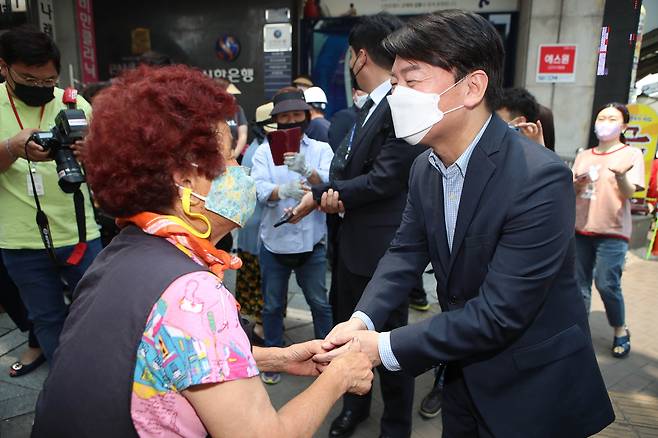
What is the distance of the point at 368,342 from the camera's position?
1.76m

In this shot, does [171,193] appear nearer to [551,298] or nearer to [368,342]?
[368,342]

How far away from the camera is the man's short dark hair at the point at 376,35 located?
264 centimetres

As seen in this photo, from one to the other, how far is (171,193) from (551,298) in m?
1.28

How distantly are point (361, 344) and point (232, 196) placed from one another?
2.49 ft

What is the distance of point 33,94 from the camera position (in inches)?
111

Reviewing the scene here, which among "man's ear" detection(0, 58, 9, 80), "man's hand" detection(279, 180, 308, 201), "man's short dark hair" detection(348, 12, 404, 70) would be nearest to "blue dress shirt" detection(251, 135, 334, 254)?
"man's hand" detection(279, 180, 308, 201)

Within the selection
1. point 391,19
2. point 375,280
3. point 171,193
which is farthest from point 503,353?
point 391,19

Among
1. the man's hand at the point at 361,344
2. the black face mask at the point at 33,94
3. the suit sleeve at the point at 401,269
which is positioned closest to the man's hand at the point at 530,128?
the suit sleeve at the point at 401,269

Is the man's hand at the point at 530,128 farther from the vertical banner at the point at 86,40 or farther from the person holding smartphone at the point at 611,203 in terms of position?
the vertical banner at the point at 86,40

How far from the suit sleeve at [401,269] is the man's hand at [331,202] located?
70 cm

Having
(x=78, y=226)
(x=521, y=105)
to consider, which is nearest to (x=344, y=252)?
(x=521, y=105)

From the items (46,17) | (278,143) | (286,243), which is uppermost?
(46,17)

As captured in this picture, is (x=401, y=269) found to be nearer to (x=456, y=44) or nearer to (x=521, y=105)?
(x=456, y=44)

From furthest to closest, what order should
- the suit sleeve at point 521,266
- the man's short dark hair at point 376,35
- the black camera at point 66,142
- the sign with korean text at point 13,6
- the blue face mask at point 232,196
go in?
1. the sign with korean text at point 13,6
2. the man's short dark hair at point 376,35
3. the black camera at point 66,142
4. the suit sleeve at point 521,266
5. the blue face mask at point 232,196
